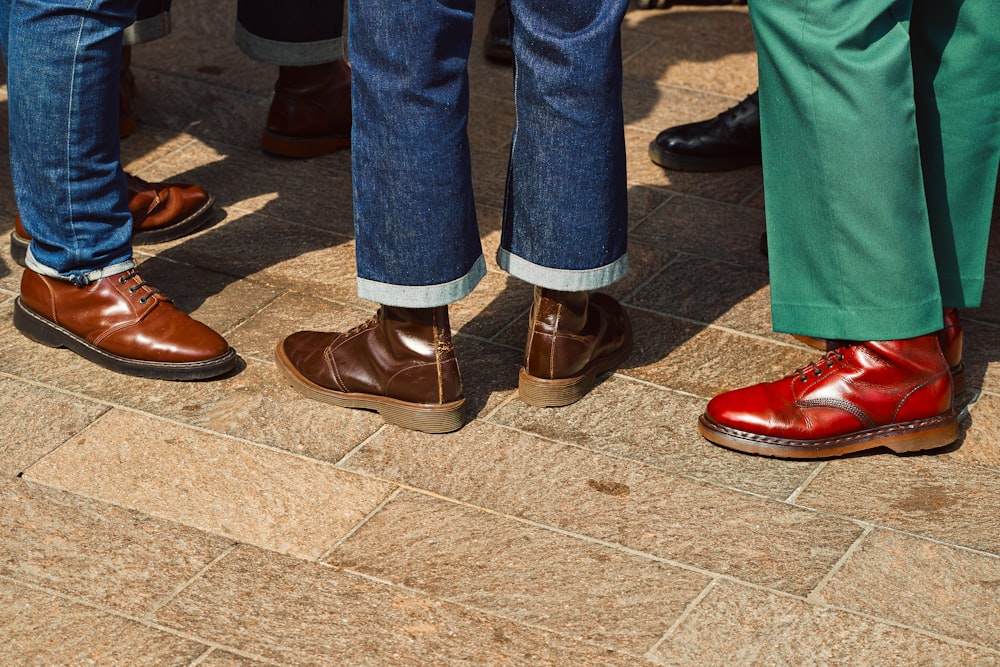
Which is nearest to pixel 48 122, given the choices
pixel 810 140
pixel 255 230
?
pixel 255 230

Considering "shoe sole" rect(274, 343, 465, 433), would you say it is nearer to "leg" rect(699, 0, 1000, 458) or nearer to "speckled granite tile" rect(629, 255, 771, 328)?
"leg" rect(699, 0, 1000, 458)

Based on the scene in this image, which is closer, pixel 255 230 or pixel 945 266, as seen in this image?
pixel 945 266

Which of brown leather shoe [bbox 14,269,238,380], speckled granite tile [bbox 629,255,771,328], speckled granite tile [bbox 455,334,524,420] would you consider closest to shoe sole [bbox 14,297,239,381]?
brown leather shoe [bbox 14,269,238,380]

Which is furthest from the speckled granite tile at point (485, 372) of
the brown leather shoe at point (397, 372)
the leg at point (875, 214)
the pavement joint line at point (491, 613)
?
the pavement joint line at point (491, 613)

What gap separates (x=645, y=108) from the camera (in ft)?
14.7

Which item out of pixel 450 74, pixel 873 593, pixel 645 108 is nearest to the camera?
pixel 873 593

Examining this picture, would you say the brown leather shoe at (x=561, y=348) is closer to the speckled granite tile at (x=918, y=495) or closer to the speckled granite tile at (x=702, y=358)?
the speckled granite tile at (x=702, y=358)

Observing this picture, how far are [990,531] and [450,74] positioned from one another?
50.3 inches

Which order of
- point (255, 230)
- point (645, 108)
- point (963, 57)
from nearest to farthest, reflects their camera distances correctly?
point (963, 57) < point (255, 230) < point (645, 108)

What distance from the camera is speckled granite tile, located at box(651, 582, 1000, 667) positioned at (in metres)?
2.16

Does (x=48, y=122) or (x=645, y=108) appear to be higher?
(x=48, y=122)

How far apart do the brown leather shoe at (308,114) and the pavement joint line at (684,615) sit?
221cm

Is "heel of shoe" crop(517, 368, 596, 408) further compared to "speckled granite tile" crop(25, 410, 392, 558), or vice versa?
"heel of shoe" crop(517, 368, 596, 408)

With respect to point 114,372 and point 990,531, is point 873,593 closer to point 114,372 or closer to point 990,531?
point 990,531
